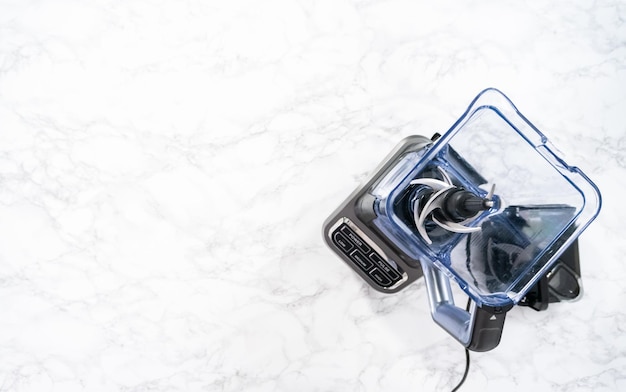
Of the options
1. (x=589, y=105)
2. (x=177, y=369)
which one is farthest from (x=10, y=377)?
(x=589, y=105)

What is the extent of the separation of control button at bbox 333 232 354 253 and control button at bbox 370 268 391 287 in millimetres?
54

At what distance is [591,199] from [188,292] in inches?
24.3

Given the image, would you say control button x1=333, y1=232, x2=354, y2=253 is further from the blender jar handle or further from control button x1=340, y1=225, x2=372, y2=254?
the blender jar handle

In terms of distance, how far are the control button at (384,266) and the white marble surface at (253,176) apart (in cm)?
8

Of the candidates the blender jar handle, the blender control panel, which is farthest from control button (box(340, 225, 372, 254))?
the blender jar handle

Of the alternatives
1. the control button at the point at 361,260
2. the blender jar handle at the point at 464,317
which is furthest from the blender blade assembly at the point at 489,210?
the control button at the point at 361,260

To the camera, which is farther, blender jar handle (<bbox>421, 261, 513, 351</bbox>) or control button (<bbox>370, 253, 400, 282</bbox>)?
Result: control button (<bbox>370, 253, 400, 282</bbox>)

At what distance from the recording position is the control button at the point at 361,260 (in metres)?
0.87

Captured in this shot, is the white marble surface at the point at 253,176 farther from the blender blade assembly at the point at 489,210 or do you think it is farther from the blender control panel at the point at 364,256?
the blender blade assembly at the point at 489,210

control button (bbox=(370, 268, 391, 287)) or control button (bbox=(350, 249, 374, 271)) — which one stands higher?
control button (bbox=(350, 249, 374, 271))

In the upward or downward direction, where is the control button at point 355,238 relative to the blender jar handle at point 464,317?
upward

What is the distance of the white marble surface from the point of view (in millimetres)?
919

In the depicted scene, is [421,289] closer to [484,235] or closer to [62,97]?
[484,235]

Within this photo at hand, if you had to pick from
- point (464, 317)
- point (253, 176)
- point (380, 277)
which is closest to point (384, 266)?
point (380, 277)
